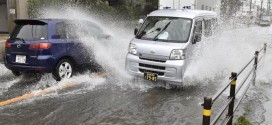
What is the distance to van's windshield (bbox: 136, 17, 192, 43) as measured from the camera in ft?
25.8

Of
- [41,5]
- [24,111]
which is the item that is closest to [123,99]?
[24,111]

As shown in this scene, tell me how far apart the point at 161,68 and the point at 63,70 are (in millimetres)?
2686

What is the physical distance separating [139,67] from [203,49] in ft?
7.21

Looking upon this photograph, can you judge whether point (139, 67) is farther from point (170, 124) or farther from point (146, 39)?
point (170, 124)

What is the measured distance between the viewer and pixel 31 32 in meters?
7.73

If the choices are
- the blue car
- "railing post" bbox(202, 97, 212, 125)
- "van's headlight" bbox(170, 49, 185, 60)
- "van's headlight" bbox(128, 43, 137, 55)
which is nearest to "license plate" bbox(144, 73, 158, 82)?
"van's headlight" bbox(170, 49, 185, 60)

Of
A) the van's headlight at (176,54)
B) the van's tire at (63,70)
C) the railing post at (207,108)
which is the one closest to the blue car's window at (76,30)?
the van's tire at (63,70)

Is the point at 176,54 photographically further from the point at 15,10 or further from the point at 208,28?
the point at 15,10

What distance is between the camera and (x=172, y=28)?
809 centimetres

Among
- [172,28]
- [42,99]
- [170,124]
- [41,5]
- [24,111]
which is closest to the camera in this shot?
[170,124]

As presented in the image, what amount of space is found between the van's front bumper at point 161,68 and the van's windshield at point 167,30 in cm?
72

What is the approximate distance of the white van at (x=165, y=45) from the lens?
7.37 meters

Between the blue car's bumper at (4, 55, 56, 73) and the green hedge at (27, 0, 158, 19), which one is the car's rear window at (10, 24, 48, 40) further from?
the green hedge at (27, 0, 158, 19)

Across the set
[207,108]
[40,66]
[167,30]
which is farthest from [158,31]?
[207,108]
